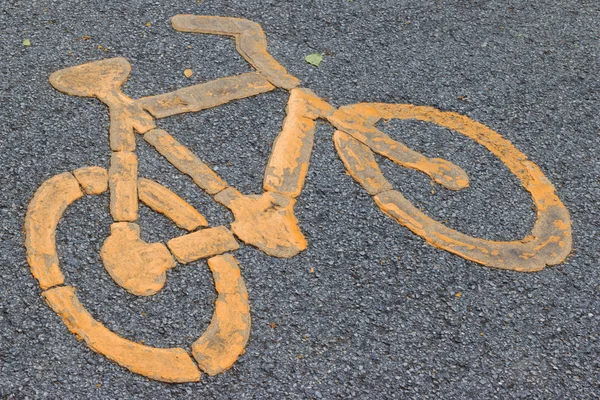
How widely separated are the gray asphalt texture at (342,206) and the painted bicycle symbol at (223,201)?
5 centimetres

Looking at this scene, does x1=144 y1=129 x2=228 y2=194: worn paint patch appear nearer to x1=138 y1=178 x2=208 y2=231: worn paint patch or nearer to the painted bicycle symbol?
the painted bicycle symbol

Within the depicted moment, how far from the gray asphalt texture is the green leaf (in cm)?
3

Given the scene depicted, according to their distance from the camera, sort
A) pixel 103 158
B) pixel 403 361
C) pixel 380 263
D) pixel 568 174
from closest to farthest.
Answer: pixel 403 361, pixel 380 263, pixel 103 158, pixel 568 174

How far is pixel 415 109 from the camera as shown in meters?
3.50

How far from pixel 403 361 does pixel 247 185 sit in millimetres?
1035

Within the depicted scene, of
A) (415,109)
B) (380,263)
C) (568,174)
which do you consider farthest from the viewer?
(415,109)

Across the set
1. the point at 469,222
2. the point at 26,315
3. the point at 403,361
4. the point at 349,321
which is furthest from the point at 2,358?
the point at 469,222

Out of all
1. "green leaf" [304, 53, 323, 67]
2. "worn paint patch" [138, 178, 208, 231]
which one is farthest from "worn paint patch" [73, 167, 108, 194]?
"green leaf" [304, 53, 323, 67]

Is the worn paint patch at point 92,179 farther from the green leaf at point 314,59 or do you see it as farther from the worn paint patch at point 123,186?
the green leaf at point 314,59

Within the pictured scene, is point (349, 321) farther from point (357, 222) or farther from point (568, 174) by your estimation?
point (568, 174)

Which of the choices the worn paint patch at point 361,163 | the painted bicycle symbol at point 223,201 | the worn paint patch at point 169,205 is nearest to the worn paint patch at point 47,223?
the painted bicycle symbol at point 223,201

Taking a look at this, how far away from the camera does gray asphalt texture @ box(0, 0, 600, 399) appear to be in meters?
2.39

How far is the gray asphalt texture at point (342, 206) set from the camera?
7.84ft

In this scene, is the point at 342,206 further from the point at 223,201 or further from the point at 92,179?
the point at 92,179
